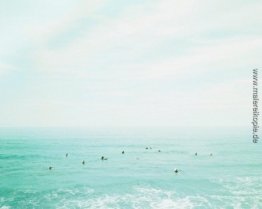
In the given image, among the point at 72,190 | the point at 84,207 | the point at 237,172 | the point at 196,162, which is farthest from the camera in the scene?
the point at 196,162

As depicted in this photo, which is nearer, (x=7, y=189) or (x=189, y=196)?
(x=189, y=196)

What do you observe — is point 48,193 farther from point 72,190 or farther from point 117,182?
point 117,182

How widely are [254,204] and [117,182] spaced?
27.8 m

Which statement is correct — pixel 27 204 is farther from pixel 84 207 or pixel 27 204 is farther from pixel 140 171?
pixel 140 171

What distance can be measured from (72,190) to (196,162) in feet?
151

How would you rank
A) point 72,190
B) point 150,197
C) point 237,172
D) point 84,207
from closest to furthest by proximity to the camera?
point 84,207 → point 150,197 → point 72,190 → point 237,172

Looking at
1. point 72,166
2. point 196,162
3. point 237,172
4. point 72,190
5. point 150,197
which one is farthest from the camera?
point 196,162

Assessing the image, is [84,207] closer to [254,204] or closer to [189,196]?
[189,196]

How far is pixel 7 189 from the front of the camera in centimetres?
5941

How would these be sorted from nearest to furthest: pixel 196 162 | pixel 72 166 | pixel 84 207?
pixel 84 207 < pixel 72 166 < pixel 196 162

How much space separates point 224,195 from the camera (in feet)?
177

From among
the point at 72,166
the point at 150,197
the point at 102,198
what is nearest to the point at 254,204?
the point at 150,197

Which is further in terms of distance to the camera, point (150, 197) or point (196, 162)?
point (196, 162)

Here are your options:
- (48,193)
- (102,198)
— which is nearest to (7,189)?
(48,193)
